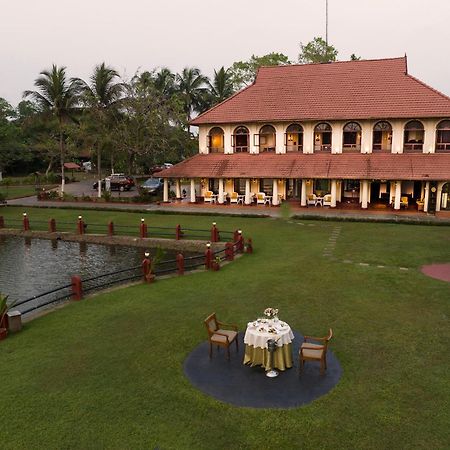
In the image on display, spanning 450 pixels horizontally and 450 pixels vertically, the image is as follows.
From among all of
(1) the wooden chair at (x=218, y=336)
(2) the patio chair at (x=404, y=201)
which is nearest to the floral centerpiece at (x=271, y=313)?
(1) the wooden chair at (x=218, y=336)

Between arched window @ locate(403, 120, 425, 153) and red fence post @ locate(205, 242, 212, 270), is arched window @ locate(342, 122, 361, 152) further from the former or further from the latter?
red fence post @ locate(205, 242, 212, 270)

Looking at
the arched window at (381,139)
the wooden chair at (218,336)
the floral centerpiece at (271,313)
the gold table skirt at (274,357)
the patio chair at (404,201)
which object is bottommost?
the gold table skirt at (274,357)

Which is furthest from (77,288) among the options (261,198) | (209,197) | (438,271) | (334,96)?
(334,96)

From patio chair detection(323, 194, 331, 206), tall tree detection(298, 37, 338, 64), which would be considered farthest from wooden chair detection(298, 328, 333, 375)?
tall tree detection(298, 37, 338, 64)

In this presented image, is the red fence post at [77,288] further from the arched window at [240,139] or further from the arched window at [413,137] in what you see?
the arched window at [413,137]

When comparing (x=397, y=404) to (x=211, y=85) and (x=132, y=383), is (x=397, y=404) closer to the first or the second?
(x=132, y=383)

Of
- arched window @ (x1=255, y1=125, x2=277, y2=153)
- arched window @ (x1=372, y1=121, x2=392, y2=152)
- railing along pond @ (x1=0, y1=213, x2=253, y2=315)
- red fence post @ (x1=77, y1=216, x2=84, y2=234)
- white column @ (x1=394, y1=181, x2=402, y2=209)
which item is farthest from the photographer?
arched window @ (x1=255, y1=125, x2=277, y2=153)
